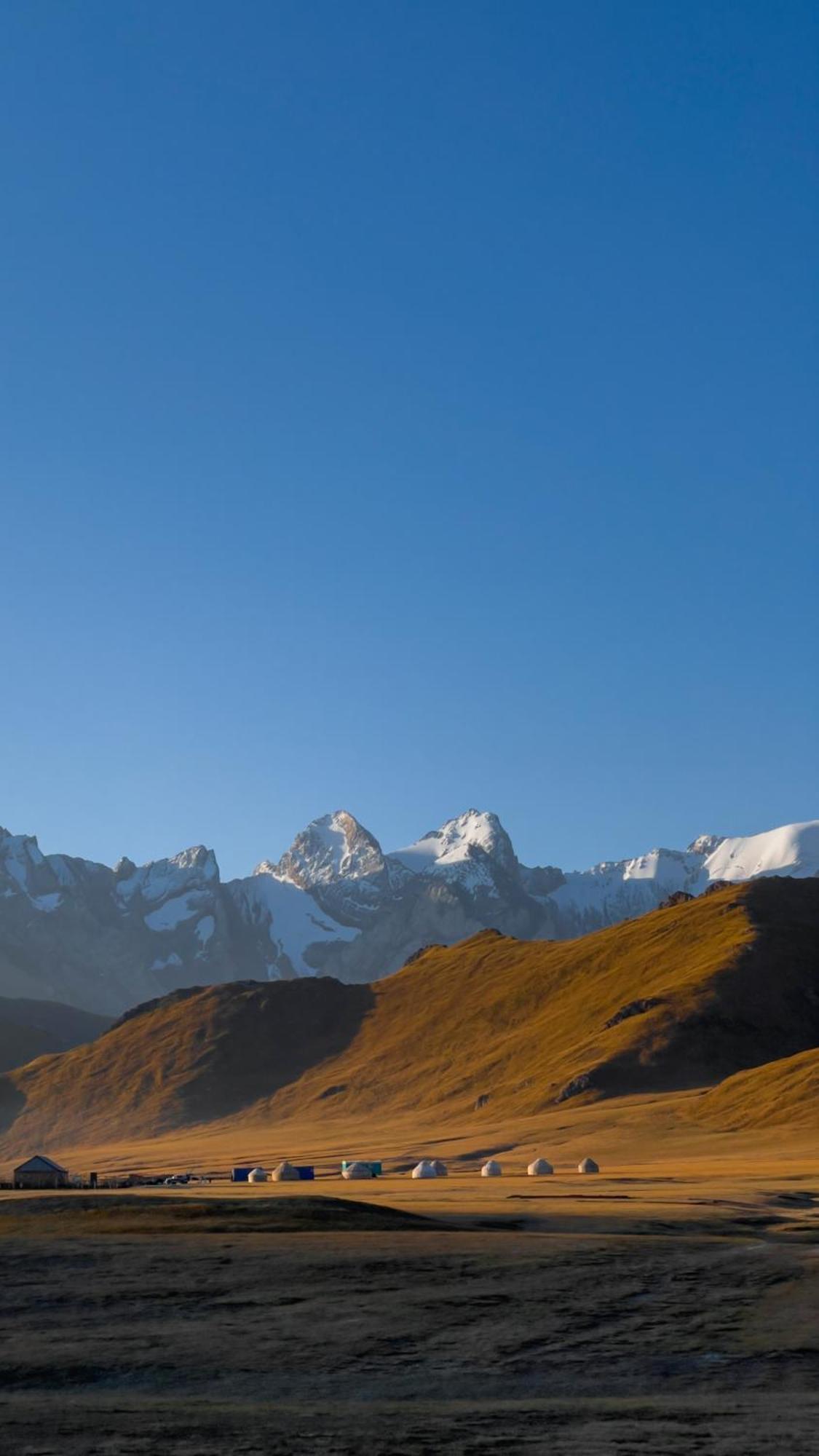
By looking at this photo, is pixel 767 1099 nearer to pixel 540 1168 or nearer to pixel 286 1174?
pixel 540 1168

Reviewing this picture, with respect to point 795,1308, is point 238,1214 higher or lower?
higher

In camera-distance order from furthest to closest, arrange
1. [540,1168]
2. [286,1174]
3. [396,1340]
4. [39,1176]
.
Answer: [286,1174], [540,1168], [39,1176], [396,1340]

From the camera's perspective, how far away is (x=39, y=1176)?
14000 cm

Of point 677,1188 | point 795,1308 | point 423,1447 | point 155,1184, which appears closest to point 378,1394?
point 423,1447

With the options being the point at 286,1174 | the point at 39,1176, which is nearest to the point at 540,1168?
the point at 286,1174

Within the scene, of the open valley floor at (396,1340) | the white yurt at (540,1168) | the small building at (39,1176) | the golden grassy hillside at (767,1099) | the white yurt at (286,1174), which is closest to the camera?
the open valley floor at (396,1340)

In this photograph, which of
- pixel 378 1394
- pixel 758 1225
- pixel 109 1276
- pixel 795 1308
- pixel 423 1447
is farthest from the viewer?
pixel 758 1225

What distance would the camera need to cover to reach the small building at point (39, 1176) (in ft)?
453

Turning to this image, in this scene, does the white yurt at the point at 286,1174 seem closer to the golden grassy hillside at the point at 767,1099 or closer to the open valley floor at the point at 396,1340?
the golden grassy hillside at the point at 767,1099

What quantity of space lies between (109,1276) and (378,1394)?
56.2 feet

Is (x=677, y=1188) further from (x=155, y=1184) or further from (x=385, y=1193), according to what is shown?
(x=155, y=1184)

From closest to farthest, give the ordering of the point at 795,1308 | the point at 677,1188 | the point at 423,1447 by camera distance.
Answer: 1. the point at 423,1447
2. the point at 795,1308
3. the point at 677,1188

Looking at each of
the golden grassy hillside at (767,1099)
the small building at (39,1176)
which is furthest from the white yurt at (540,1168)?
the small building at (39,1176)

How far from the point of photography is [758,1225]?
74000 millimetres
